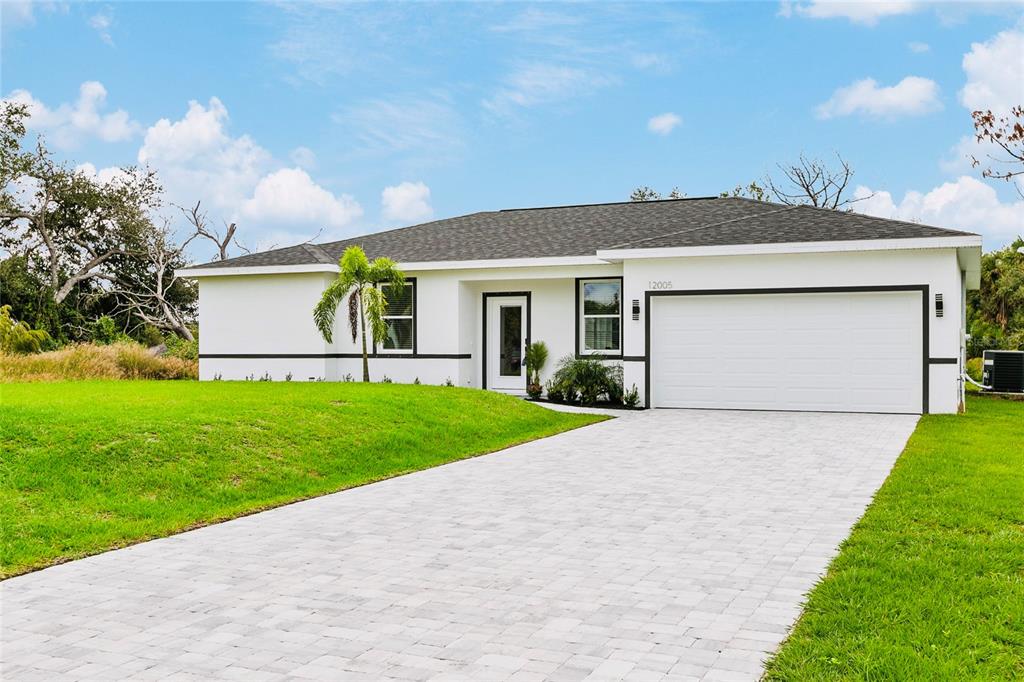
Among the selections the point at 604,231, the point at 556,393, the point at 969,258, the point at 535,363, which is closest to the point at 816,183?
the point at 604,231

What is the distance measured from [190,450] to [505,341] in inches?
444

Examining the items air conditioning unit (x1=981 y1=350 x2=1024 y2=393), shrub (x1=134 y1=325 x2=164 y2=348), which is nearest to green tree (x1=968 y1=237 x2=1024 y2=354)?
air conditioning unit (x1=981 y1=350 x2=1024 y2=393)

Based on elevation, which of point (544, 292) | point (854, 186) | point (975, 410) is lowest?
point (975, 410)

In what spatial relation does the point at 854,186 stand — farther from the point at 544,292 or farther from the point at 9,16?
the point at 9,16

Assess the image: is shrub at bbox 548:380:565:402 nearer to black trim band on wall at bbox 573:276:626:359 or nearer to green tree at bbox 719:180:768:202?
black trim band on wall at bbox 573:276:626:359

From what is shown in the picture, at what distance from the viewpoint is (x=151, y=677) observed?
3.86 meters

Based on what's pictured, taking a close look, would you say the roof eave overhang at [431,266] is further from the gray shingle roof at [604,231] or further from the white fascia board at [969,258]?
the white fascia board at [969,258]

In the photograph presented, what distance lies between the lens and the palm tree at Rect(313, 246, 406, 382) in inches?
704

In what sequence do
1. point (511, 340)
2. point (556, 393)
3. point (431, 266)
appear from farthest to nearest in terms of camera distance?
1. point (511, 340)
2. point (431, 266)
3. point (556, 393)

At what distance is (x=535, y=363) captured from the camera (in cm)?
1895

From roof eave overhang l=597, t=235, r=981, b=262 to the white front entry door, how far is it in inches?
123

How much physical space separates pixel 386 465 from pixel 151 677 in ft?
20.5

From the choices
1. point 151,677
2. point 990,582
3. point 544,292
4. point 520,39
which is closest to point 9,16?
point 520,39

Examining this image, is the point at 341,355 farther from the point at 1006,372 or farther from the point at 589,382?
the point at 1006,372
